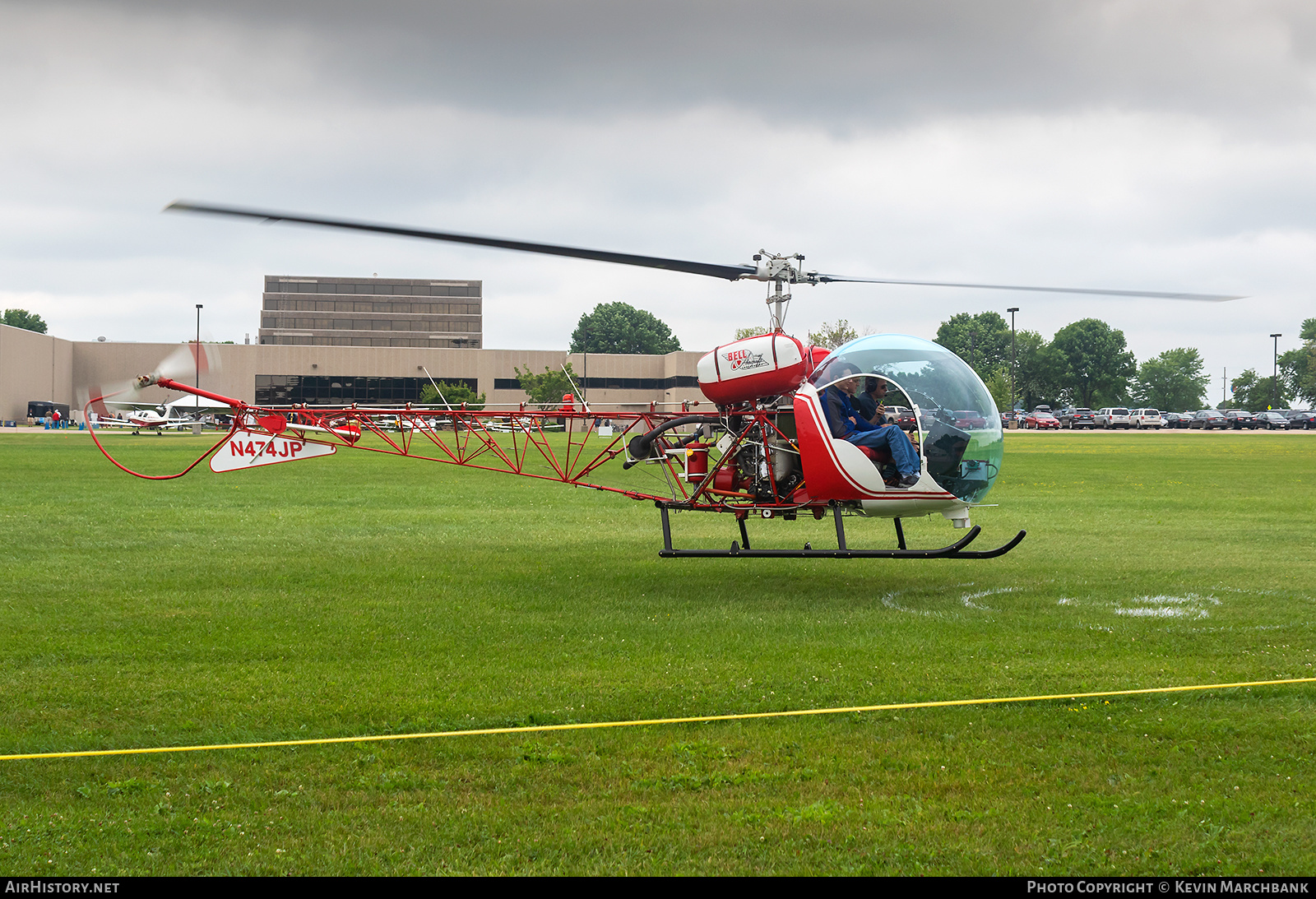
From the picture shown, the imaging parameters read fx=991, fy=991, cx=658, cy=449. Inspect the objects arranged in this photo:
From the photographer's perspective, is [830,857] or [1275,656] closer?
[830,857]

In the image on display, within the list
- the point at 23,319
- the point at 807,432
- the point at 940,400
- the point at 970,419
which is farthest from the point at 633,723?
the point at 23,319

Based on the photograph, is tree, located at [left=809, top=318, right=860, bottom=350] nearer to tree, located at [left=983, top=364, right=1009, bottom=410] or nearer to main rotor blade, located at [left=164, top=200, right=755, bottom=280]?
tree, located at [left=983, top=364, right=1009, bottom=410]

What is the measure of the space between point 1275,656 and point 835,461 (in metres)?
4.48

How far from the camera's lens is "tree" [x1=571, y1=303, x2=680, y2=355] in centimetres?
15788

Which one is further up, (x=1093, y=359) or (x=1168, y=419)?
(x=1093, y=359)

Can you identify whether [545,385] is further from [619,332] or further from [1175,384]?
[1175,384]

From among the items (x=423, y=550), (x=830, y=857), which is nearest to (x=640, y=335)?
(x=423, y=550)

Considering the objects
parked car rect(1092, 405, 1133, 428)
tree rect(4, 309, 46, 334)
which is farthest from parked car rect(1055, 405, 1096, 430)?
tree rect(4, 309, 46, 334)

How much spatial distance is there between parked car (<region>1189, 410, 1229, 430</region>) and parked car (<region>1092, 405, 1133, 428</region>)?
5.41 meters

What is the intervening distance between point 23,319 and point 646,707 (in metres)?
173

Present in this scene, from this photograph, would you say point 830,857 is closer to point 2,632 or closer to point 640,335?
point 2,632

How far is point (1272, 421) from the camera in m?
82.4

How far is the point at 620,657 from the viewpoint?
8.68 metres

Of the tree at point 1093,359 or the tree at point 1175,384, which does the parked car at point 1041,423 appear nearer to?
the tree at point 1093,359
